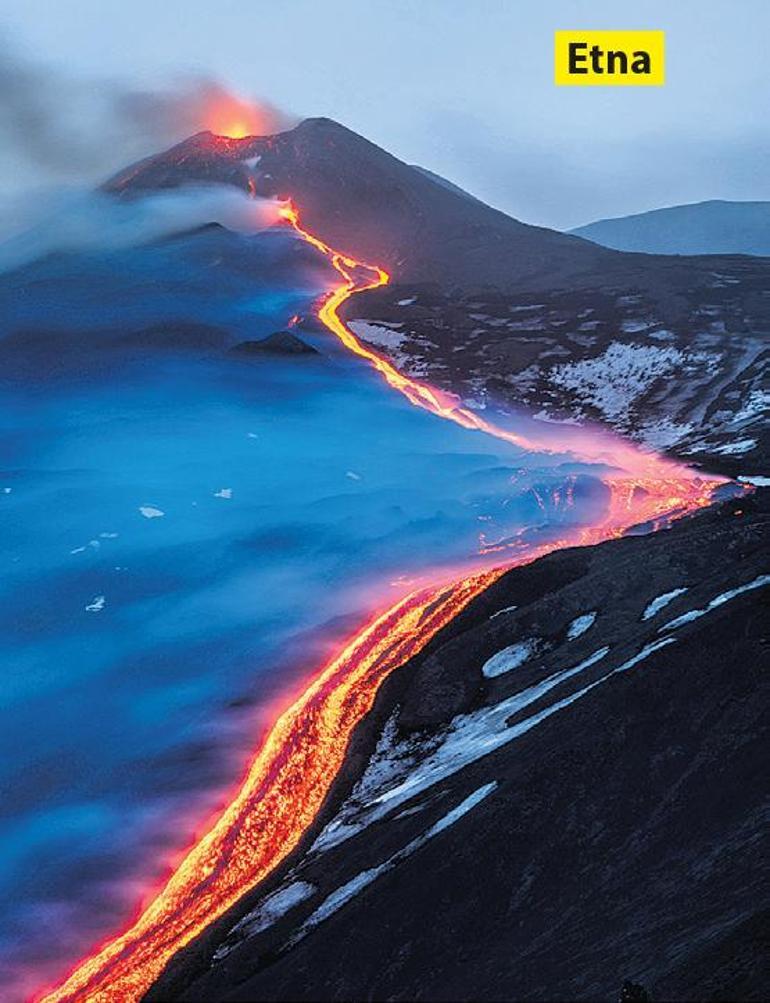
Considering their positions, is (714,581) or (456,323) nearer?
(714,581)

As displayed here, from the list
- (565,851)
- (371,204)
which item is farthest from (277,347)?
(565,851)

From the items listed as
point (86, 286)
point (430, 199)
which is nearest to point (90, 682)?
point (86, 286)

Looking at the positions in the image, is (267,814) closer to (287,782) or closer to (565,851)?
(287,782)

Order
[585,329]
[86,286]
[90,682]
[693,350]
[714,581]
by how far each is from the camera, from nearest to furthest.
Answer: [714,581]
[90,682]
[693,350]
[585,329]
[86,286]

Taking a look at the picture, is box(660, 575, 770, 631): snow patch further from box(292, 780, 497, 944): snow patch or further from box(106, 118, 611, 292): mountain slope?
box(106, 118, 611, 292): mountain slope

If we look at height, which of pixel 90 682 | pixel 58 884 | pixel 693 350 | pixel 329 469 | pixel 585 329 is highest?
pixel 585 329

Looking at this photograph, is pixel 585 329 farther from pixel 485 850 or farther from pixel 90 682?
pixel 485 850
